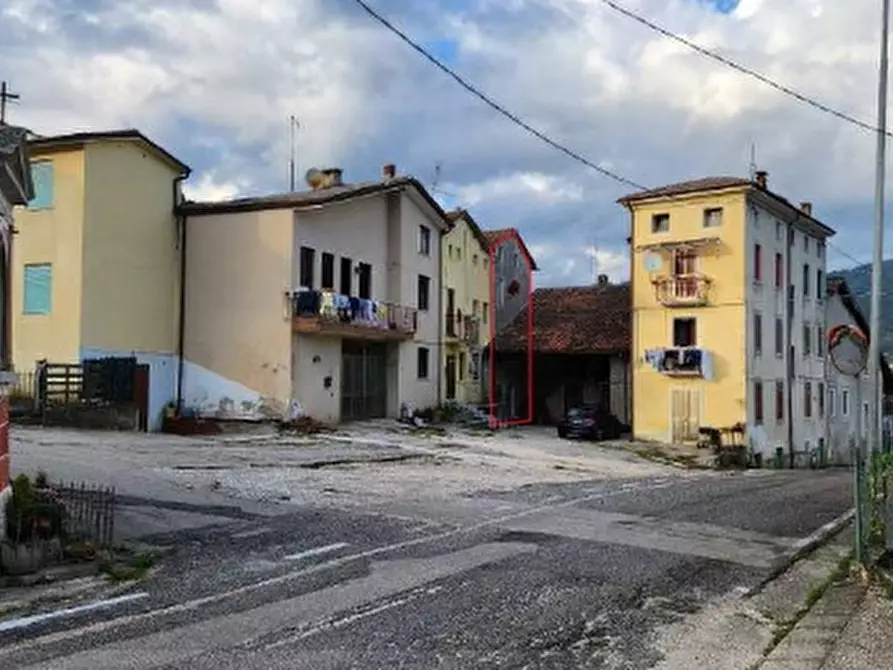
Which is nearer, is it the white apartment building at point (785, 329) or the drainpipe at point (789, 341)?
the white apartment building at point (785, 329)

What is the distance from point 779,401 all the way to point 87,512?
36678mm

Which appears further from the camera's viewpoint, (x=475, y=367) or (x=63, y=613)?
(x=475, y=367)

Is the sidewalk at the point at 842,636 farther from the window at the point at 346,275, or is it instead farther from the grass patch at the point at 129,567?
the window at the point at 346,275

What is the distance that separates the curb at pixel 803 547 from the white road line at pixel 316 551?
14.1ft

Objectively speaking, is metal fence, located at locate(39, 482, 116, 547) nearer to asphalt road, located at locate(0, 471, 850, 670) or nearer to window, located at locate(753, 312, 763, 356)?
asphalt road, located at locate(0, 471, 850, 670)

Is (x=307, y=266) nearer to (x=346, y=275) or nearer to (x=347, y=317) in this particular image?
(x=347, y=317)

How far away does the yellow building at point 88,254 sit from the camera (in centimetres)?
2866

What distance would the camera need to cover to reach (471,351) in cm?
4362

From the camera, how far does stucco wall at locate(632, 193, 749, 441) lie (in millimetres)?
39688

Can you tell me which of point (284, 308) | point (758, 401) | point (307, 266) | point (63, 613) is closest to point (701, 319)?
point (758, 401)

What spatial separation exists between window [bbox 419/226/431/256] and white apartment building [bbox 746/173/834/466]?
1269 cm

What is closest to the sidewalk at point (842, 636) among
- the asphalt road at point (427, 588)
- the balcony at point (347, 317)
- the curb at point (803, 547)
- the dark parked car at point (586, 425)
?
the curb at point (803, 547)

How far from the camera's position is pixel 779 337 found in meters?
43.6

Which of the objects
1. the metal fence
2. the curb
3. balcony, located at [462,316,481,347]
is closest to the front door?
balcony, located at [462,316,481,347]
